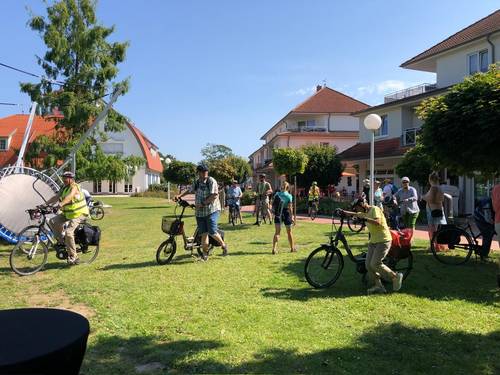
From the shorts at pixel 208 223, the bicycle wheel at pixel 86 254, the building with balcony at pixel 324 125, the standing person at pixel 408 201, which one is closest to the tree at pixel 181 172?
the building with balcony at pixel 324 125

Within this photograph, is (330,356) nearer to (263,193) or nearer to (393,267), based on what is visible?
(393,267)

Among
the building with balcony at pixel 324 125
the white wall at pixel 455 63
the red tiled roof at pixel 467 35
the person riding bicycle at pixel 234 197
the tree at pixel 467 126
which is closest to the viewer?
the tree at pixel 467 126

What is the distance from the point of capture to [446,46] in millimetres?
24188

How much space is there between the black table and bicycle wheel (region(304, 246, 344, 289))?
4928 mm

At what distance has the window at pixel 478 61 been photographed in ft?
70.6

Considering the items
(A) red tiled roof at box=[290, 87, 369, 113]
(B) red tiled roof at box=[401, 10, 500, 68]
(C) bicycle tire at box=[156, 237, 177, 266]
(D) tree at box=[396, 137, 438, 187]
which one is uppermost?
(A) red tiled roof at box=[290, 87, 369, 113]

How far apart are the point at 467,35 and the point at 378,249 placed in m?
21.1

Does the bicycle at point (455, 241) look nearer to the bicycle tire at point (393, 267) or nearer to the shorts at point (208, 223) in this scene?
the bicycle tire at point (393, 267)

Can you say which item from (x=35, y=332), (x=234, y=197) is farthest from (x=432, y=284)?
(x=234, y=197)

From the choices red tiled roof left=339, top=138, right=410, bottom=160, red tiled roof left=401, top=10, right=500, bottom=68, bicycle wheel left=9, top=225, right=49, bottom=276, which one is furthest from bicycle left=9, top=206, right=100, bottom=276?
red tiled roof left=401, top=10, right=500, bottom=68

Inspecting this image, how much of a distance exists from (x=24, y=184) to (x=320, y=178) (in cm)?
2132

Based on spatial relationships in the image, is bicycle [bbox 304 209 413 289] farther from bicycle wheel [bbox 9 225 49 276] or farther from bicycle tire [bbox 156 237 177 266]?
bicycle wheel [bbox 9 225 49 276]

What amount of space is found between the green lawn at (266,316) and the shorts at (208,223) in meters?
0.65

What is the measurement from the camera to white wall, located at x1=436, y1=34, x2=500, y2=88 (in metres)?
21.7
